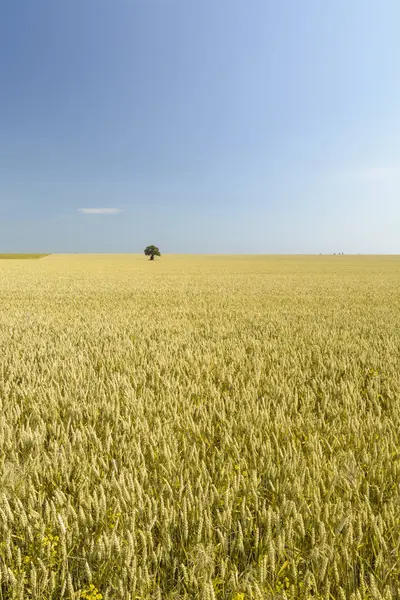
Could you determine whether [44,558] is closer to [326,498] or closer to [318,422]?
[326,498]

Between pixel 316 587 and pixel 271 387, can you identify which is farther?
pixel 271 387

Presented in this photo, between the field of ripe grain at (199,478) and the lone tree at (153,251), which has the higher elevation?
the lone tree at (153,251)

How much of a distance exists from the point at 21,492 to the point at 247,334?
197 inches

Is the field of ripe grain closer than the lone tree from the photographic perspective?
Yes

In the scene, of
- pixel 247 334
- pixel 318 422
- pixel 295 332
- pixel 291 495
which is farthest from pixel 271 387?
pixel 295 332

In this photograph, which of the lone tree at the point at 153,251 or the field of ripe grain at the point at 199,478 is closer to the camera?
the field of ripe grain at the point at 199,478

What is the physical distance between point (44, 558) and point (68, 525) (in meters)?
0.17

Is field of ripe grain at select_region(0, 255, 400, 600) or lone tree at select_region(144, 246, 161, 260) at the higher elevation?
lone tree at select_region(144, 246, 161, 260)

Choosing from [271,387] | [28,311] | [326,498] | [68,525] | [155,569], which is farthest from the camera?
[28,311]

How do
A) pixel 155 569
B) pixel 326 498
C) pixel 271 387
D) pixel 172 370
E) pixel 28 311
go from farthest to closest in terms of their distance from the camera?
pixel 28 311
pixel 172 370
pixel 271 387
pixel 326 498
pixel 155 569

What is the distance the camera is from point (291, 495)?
175 centimetres

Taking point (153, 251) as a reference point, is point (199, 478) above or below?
below

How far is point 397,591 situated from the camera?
130 centimetres

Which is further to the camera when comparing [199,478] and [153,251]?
[153,251]
